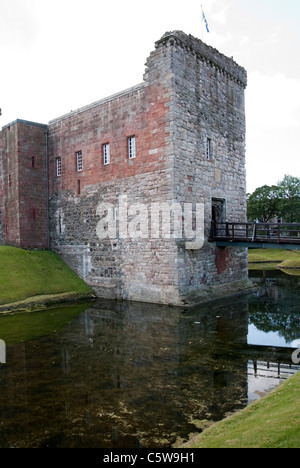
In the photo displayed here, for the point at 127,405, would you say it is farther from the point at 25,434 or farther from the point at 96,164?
the point at 96,164

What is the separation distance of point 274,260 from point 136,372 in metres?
34.2

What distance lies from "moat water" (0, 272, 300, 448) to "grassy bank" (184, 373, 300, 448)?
521mm

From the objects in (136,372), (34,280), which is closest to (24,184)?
(34,280)

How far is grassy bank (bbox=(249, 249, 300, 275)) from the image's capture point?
119 ft

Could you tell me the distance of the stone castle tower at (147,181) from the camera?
18031 mm

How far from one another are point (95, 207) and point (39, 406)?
15085 millimetres

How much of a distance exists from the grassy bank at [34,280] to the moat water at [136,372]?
2340 mm

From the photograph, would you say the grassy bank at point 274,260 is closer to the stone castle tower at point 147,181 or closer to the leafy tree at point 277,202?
the leafy tree at point 277,202

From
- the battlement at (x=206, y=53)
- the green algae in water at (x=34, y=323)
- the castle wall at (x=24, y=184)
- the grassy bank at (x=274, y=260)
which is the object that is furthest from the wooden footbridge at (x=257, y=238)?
the grassy bank at (x=274, y=260)

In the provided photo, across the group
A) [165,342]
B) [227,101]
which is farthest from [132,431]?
[227,101]

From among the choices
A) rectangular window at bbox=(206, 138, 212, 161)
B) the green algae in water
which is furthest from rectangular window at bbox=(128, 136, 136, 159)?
the green algae in water

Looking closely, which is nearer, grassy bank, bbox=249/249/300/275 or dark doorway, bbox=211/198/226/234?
dark doorway, bbox=211/198/226/234

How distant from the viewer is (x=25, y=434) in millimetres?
6621

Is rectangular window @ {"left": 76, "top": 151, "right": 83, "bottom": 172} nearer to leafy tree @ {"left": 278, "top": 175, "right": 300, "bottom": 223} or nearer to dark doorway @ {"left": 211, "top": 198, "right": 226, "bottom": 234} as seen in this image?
dark doorway @ {"left": 211, "top": 198, "right": 226, "bottom": 234}
